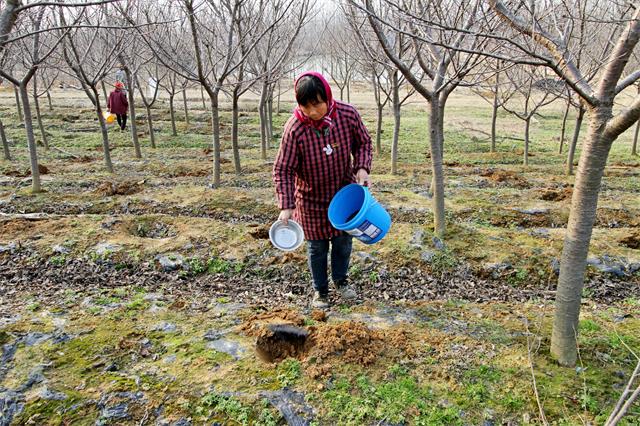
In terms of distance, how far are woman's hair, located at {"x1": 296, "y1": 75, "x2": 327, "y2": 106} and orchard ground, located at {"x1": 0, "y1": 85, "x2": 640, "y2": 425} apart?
1549 mm

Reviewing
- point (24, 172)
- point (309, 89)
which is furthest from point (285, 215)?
point (24, 172)

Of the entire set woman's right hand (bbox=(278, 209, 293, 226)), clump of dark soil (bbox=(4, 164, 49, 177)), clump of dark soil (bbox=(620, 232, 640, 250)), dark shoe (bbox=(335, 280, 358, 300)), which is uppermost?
woman's right hand (bbox=(278, 209, 293, 226))

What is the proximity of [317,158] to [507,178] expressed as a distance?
6.81m

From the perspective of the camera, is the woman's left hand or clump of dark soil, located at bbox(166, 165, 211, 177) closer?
the woman's left hand

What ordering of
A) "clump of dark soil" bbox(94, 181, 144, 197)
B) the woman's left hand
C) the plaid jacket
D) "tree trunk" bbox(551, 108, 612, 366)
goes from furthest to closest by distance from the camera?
"clump of dark soil" bbox(94, 181, 144, 197) < the woman's left hand < the plaid jacket < "tree trunk" bbox(551, 108, 612, 366)

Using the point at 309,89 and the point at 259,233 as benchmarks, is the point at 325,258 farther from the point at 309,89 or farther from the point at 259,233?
the point at 259,233

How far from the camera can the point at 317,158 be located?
10.1ft

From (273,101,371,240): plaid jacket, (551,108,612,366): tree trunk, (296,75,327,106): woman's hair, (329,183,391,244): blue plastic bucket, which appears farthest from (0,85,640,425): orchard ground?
(296,75,327,106): woman's hair

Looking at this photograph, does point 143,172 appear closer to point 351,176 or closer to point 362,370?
point 351,176

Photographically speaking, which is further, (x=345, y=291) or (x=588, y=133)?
(x=345, y=291)

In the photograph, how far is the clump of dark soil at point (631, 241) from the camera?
518 centimetres

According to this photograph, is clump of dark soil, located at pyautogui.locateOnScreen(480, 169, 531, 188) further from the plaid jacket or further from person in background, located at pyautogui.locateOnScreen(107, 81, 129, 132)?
person in background, located at pyautogui.locateOnScreen(107, 81, 129, 132)

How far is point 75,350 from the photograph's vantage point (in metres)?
2.95

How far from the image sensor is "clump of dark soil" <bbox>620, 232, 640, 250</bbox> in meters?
5.18
